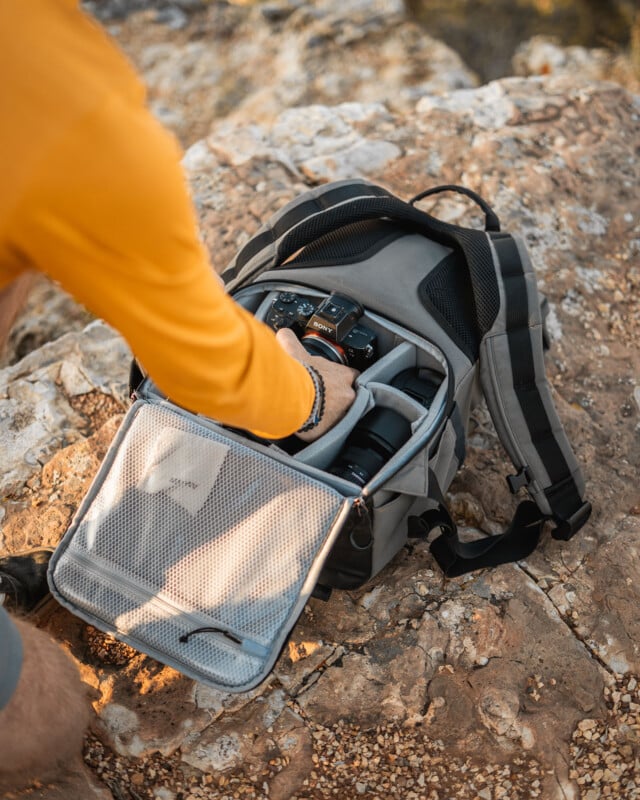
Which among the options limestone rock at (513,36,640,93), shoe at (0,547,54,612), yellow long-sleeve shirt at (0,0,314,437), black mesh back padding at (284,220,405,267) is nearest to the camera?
yellow long-sleeve shirt at (0,0,314,437)

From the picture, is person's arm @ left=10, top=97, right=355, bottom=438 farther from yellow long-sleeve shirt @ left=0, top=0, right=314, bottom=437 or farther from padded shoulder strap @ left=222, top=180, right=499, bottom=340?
padded shoulder strap @ left=222, top=180, right=499, bottom=340

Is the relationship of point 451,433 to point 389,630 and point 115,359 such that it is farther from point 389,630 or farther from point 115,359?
point 115,359

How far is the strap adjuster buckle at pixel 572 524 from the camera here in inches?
85.0

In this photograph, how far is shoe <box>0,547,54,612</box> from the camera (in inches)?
80.3

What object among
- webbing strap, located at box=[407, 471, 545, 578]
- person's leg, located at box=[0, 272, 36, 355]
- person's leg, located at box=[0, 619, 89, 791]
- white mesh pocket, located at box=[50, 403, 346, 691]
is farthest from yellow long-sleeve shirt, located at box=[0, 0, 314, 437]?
webbing strap, located at box=[407, 471, 545, 578]

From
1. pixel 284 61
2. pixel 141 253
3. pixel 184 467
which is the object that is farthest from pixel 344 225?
pixel 284 61

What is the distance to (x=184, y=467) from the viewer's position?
1920mm

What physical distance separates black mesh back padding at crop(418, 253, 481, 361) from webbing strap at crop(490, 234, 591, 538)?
0.23 feet

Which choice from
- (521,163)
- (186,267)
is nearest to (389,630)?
(186,267)

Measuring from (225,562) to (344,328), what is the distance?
0.78 metres

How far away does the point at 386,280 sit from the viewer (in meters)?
2.27

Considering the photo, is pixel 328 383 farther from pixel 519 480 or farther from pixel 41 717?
pixel 41 717

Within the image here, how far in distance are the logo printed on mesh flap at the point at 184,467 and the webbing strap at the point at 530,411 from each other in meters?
0.89

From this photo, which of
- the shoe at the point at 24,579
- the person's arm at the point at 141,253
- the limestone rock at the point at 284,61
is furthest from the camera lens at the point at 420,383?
the limestone rock at the point at 284,61
